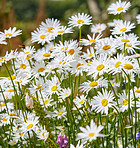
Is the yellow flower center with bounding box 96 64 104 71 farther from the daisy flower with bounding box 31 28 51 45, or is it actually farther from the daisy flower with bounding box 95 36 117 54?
the daisy flower with bounding box 31 28 51 45

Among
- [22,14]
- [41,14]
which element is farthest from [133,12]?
[22,14]

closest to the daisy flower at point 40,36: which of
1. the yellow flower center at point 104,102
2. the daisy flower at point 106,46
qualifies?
the daisy flower at point 106,46

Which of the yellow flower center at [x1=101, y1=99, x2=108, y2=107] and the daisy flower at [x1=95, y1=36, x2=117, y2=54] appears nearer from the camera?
the yellow flower center at [x1=101, y1=99, x2=108, y2=107]

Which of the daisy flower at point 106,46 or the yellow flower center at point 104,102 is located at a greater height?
the daisy flower at point 106,46

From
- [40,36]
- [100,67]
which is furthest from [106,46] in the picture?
[40,36]

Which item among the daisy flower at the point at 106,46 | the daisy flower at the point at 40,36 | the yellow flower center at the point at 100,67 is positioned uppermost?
the daisy flower at the point at 40,36

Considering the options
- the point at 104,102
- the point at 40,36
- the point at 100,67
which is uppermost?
the point at 40,36

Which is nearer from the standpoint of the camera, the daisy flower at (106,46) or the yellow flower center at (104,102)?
the yellow flower center at (104,102)

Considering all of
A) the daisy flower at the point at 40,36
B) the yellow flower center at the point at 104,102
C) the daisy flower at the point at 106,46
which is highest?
the daisy flower at the point at 40,36

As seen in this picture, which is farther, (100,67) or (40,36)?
(40,36)

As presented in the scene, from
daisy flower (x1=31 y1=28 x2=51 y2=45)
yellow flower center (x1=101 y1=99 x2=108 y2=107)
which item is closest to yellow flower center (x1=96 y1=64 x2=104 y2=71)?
yellow flower center (x1=101 y1=99 x2=108 y2=107)

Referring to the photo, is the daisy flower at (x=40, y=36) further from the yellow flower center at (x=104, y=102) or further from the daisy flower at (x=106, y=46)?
the yellow flower center at (x=104, y=102)

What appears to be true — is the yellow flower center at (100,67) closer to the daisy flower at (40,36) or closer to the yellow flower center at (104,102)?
the yellow flower center at (104,102)

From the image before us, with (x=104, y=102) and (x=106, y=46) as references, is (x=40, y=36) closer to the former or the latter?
(x=106, y=46)
